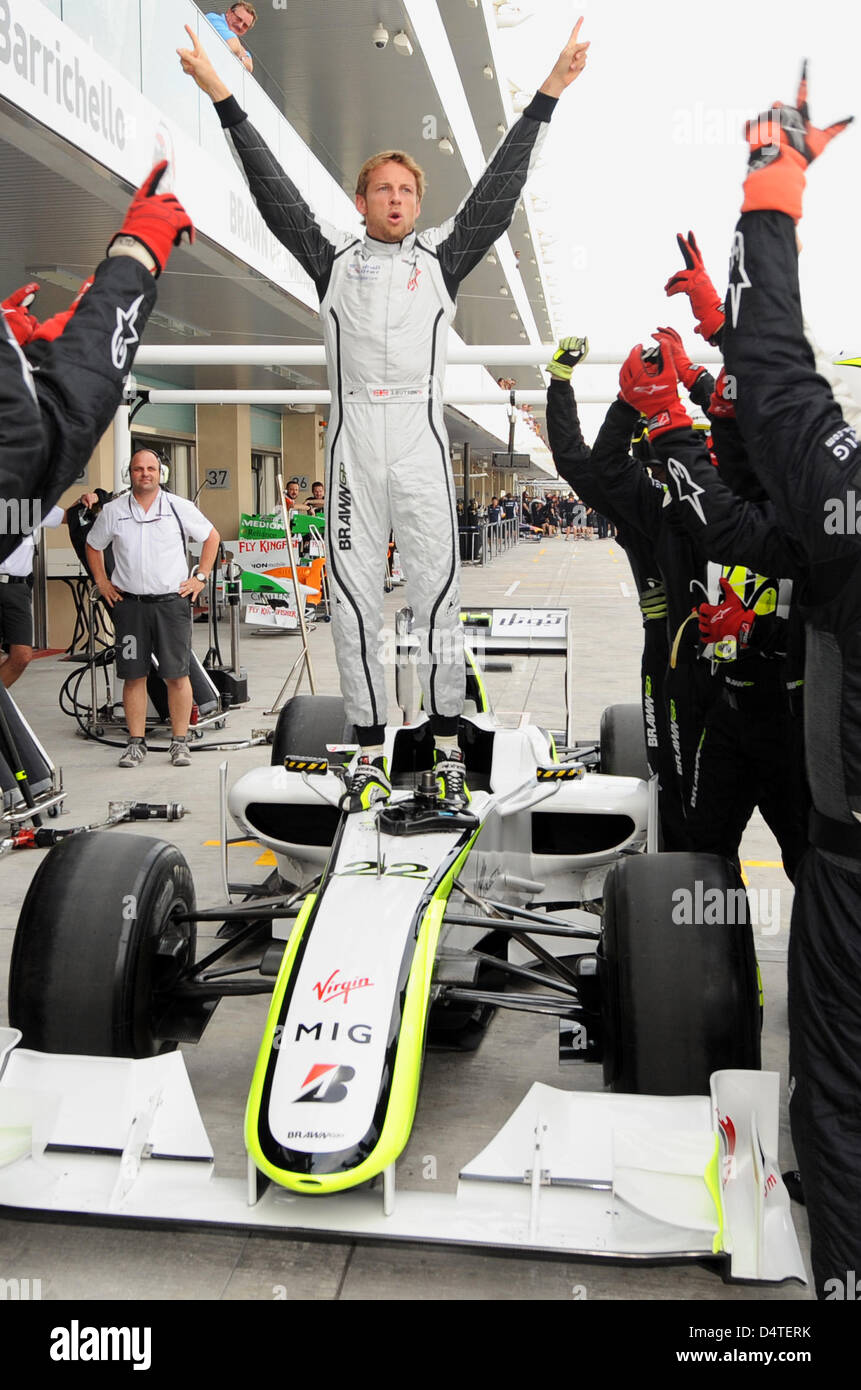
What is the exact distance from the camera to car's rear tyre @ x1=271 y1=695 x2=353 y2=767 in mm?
5055

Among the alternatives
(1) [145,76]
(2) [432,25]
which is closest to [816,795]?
(1) [145,76]

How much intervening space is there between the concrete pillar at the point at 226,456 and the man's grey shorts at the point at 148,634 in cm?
1249

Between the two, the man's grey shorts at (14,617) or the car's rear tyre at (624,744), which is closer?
the car's rear tyre at (624,744)

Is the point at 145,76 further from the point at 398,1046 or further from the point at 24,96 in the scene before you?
the point at 398,1046

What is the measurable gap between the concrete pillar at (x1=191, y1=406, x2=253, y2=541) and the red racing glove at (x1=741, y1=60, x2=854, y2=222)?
59.1 feet

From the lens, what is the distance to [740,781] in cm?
362

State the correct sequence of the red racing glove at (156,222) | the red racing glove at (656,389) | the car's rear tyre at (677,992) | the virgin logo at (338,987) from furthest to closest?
the red racing glove at (656,389) → the car's rear tyre at (677,992) → the virgin logo at (338,987) → the red racing glove at (156,222)

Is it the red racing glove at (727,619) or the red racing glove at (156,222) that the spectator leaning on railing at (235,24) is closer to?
the red racing glove at (727,619)

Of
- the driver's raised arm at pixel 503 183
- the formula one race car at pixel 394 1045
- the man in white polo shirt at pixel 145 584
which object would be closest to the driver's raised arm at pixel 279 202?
the driver's raised arm at pixel 503 183

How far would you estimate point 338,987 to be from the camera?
8.43 ft

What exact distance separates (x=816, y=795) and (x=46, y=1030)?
1.83m

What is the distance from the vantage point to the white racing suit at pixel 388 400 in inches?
145

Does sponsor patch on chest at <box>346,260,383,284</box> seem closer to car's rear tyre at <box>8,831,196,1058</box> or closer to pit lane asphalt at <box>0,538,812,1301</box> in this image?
car's rear tyre at <box>8,831,196,1058</box>

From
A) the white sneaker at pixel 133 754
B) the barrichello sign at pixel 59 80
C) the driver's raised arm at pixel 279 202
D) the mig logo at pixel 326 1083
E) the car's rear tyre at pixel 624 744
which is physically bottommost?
the white sneaker at pixel 133 754
